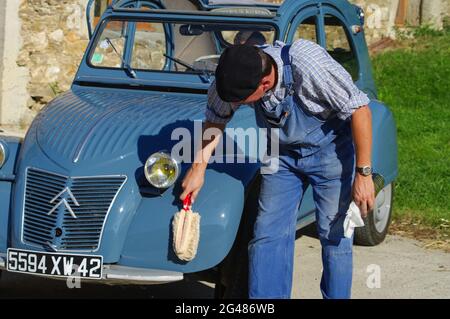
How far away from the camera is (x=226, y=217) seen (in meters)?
5.20

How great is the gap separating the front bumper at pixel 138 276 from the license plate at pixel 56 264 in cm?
5

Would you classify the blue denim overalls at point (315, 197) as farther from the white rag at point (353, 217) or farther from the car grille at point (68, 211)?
the car grille at point (68, 211)

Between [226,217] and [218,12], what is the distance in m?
1.94

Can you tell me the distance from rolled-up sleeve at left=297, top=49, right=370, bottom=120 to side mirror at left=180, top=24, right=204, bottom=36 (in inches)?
77.4

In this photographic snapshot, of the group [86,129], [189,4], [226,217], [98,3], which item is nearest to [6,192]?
[86,129]

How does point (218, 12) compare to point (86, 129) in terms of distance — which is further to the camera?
point (218, 12)

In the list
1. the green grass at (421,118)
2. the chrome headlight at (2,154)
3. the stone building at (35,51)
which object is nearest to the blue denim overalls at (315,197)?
the chrome headlight at (2,154)

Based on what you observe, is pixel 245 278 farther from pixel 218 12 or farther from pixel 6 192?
pixel 218 12

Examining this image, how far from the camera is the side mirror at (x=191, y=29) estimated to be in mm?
6822

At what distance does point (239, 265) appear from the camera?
544cm

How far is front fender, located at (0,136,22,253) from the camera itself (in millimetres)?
5508

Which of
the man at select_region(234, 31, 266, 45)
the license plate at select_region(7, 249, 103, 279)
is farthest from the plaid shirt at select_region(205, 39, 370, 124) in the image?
the man at select_region(234, 31, 266, 45)

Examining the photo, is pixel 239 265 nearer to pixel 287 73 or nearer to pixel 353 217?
pixel 353 217

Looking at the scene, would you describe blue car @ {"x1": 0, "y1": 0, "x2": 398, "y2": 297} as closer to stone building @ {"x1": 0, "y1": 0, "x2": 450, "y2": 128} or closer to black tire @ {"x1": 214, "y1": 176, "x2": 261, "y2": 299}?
black tire @ {"x1": 214, "y1": 176, "x2": 261, "y2": 299}
